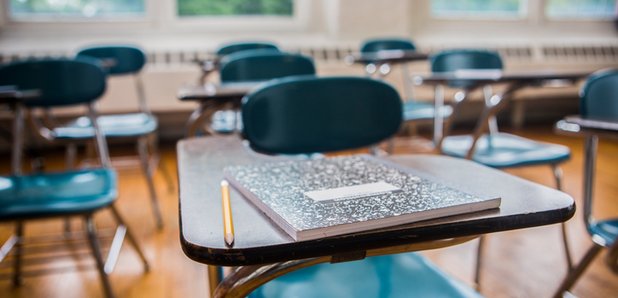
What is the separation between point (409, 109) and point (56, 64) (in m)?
1.91

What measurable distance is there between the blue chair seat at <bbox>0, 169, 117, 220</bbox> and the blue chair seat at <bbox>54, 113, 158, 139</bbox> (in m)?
0.64

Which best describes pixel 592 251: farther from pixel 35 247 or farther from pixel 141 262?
pixel 35 247

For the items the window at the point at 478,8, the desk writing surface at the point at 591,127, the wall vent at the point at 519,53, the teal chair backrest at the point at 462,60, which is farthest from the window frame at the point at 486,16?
the desk writing surface at the point at 591,127

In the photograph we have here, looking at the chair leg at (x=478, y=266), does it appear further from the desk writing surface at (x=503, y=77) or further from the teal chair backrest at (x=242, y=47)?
the teal chair backrest at (x=242, y=47)

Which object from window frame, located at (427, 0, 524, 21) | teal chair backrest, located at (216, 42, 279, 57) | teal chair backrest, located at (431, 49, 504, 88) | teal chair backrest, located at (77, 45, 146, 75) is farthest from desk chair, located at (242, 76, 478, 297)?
window frame, located at (427, 0, 524, 21)

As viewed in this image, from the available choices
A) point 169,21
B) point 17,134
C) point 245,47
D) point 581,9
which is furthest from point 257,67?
point 581,9

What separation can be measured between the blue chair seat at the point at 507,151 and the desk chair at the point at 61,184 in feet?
4.32

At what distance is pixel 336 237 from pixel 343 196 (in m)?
0.10

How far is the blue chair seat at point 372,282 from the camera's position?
0.82 metres

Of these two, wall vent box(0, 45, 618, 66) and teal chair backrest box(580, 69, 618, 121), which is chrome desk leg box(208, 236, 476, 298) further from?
wall vent box(0, 45, 618, 66)

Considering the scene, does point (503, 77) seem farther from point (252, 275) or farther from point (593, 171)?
point (252, 275)

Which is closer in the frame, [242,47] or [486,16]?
[242,47]

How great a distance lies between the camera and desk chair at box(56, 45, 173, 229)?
252 cm

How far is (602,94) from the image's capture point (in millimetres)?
1613
